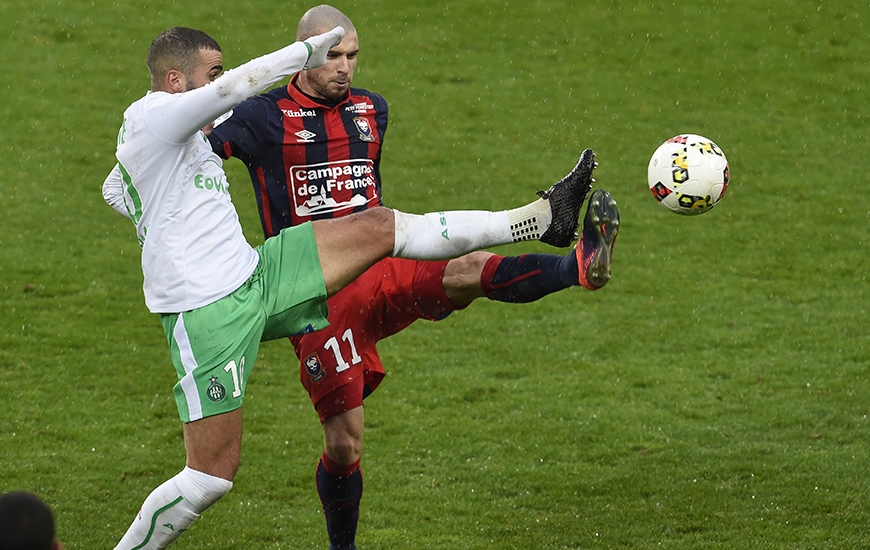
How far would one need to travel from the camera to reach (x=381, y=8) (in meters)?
18.3

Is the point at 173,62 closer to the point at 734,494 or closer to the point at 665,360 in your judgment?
the point at 734,494

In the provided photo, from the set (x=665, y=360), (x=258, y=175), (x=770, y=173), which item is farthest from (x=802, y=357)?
(x=258, y=175)

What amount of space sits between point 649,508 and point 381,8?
41.0 feet

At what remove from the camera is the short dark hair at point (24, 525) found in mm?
3486

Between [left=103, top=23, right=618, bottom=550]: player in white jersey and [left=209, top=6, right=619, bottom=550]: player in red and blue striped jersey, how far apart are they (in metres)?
0.85

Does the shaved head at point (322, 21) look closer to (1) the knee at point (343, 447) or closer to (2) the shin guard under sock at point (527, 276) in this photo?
(2) the shin guard under sock at point (527, 276)

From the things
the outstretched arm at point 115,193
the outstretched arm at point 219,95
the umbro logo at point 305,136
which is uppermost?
the outstretched arm at point 219,95

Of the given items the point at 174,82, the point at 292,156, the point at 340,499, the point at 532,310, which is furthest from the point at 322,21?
the point at 532,310

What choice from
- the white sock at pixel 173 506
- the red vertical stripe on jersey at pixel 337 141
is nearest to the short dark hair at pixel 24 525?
the white sock at pixel 173 506

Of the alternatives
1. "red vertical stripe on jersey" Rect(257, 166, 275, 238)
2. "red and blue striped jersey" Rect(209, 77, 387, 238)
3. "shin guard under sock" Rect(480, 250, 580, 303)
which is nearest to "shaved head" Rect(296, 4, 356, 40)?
"red and blue striped jersey" Rect(209, 77, 387, 238)

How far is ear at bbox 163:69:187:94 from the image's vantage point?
5508 millimetres

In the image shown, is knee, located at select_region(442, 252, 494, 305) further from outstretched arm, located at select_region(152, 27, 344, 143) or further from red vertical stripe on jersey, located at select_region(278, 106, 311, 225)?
outstretched arm, located at select_region(152, 27, 344, 143)

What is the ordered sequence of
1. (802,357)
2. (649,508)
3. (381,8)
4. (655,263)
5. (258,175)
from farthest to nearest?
(381,8)
(655,263)
(802,357)
(649,508)
(258,175)

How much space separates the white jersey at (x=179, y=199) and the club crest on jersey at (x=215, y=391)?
38 centimetres
